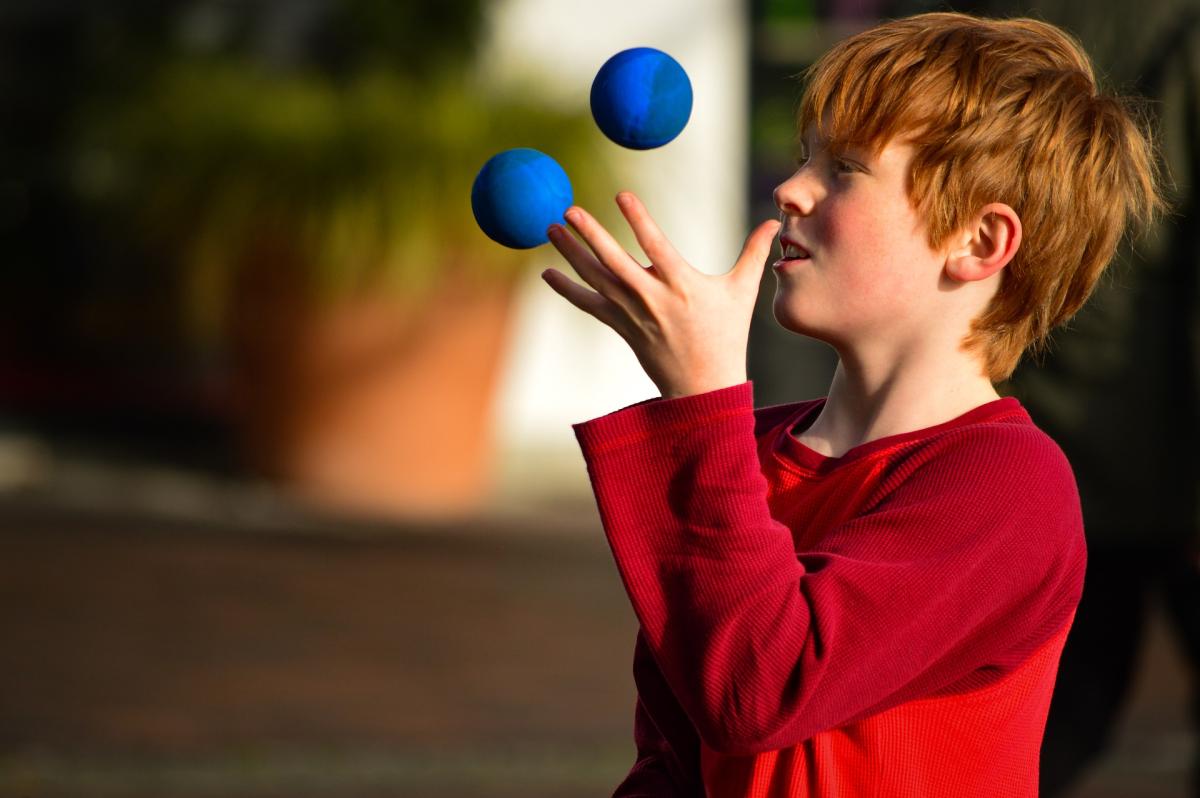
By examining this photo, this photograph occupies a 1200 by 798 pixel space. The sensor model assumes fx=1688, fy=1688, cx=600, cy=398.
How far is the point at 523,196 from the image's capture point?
1669 mm

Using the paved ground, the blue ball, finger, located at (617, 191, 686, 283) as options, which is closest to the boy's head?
the blue ball

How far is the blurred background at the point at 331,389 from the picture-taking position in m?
4.67

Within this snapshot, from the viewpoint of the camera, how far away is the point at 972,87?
5.26ft

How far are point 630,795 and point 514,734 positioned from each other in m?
2.99

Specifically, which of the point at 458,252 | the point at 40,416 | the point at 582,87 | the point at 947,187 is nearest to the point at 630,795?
the point at 947,187

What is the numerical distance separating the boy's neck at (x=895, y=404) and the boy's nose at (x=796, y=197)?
183mm

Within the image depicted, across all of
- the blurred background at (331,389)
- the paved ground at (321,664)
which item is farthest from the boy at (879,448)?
the paved ground at (321,664)

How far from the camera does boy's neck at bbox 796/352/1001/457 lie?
1657 mm

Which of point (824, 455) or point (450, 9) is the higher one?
point (450, 9)

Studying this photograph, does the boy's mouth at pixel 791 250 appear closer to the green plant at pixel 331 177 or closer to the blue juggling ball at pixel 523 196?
the blue juggling ball at pixel 523 196

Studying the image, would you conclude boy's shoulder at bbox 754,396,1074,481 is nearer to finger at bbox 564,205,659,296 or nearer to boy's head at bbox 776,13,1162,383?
boy's head at bbox 776,13,1162,383

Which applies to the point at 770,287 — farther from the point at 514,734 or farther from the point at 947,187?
the point at 947,187

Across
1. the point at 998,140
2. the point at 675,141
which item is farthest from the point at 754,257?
the point at 675,141

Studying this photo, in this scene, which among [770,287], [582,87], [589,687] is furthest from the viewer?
[582,87]
